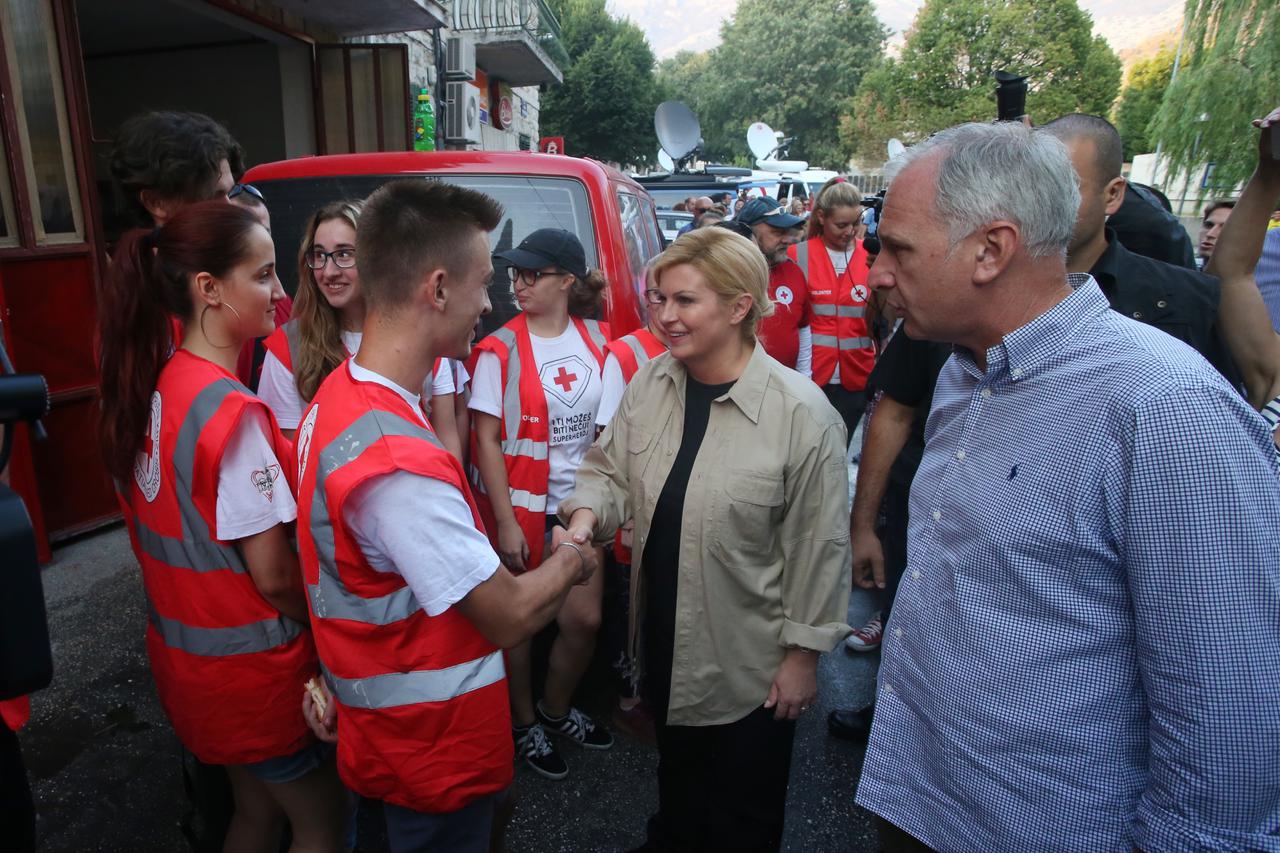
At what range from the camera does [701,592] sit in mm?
2008

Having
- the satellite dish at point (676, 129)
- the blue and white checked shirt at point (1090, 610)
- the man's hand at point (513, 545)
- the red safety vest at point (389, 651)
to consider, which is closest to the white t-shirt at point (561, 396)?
the man's hand at point (513, 545)

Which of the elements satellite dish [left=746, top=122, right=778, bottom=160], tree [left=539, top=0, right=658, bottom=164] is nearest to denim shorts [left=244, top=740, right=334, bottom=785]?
satellite dish [left=746, top=122, right=778, bottom=160]

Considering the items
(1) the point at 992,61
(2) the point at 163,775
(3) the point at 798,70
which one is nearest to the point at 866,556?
(2) the point at 163,775

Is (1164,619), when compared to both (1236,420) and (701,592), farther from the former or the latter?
(701,592)

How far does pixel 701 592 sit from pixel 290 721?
1017 mm

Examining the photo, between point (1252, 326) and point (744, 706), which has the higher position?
point (1252, 326)

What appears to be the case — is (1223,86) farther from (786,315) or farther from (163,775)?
(163,775)

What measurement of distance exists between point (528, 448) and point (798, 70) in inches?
2276

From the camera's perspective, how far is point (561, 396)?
9.11ft

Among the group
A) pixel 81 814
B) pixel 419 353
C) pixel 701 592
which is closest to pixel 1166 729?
pixel 701 592

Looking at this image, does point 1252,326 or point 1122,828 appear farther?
point 1252,326

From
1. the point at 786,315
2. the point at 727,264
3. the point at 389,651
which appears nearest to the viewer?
the point at 389,651

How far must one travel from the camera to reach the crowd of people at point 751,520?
3.80 feet

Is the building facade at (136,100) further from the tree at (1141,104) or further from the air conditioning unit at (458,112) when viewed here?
the tree at (1141,104)
